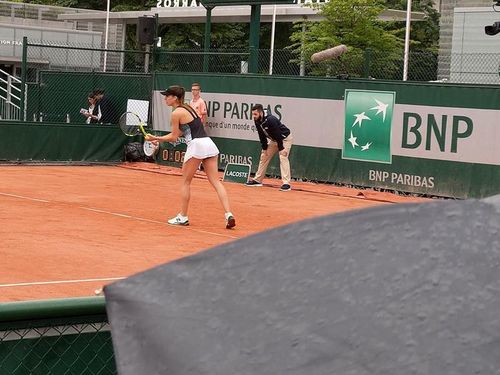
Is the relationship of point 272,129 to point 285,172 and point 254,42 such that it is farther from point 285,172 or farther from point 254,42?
point 254,42

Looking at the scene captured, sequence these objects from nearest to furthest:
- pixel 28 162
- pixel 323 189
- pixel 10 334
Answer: pixel 10 334 → pixel 323 189 → pixel 28 162

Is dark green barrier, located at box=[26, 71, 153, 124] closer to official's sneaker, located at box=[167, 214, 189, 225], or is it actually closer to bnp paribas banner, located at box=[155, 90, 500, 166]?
bnp paribas banner, located at box=[155, 90, 500, 166]

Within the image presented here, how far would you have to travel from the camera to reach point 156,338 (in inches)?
63.2

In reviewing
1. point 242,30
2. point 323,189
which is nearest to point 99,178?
point 323,189

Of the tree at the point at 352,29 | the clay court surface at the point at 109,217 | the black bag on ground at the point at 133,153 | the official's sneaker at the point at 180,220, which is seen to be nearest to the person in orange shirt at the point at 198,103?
the clay court surface at the point at 109,217

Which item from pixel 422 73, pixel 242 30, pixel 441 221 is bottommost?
pixel 441 221

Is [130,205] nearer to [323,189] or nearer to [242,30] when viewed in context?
[323,189]

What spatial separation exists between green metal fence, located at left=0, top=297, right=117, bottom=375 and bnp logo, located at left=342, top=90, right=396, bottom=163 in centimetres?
1648

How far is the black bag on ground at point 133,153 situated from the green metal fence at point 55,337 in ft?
70.5

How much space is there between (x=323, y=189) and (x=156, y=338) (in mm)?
18712

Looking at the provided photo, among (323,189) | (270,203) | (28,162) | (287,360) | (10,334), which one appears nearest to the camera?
(287,360)

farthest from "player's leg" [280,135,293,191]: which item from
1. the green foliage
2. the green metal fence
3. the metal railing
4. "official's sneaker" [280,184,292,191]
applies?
the green foliage

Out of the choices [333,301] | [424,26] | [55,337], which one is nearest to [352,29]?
[424,26]

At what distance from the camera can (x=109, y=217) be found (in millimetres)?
14492
